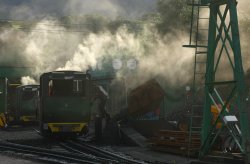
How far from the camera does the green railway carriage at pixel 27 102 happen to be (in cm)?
3322

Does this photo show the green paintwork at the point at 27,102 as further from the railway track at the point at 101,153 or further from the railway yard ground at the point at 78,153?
the railway track at the point at 101,153

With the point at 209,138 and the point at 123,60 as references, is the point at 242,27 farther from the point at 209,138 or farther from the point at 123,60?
the point at 123,60

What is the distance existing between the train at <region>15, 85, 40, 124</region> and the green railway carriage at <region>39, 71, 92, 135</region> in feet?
40.6

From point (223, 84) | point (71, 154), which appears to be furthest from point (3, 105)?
point (223, 84)

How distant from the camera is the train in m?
33.2

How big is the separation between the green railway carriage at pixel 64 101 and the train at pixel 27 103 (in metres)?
12.4

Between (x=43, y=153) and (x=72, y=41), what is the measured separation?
147 feet

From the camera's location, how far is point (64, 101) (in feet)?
68.8

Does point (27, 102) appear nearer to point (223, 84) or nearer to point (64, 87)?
point (64, 87)

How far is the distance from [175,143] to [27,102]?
18.8m

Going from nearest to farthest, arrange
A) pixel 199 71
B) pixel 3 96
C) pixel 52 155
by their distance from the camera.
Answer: pixel 52 155
pixel 199 71
pixel 3 96

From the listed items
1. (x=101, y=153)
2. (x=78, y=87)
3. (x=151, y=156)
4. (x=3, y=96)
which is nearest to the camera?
(x=151, y=156)

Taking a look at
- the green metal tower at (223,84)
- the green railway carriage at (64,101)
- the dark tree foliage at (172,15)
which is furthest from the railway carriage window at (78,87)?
the dark tree foliage at (172,15)

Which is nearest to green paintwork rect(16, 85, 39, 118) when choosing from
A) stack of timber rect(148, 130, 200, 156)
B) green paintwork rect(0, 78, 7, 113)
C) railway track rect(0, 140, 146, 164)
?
green paintwork rect(0, 78, 7, 113)
